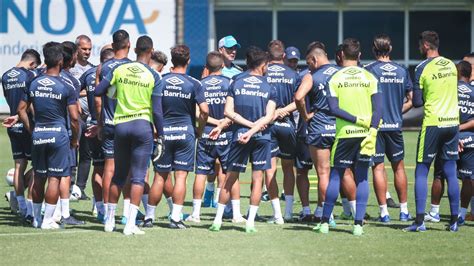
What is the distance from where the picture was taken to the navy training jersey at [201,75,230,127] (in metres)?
14.7

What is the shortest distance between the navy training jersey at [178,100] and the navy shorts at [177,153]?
0.08 metres

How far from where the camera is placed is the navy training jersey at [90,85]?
14.7 meters

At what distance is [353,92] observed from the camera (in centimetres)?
1280

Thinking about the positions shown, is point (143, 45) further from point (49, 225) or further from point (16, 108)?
point (16, 108)

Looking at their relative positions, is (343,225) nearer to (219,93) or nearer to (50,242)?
(219,93)

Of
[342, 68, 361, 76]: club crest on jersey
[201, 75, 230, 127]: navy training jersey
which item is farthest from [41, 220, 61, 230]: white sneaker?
[342, 68, 361, 76]: club crest on jersey

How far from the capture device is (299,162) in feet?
49.0

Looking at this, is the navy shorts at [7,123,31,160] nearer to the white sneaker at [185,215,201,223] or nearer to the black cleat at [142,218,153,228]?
the black cleat at [142,218,153,228]

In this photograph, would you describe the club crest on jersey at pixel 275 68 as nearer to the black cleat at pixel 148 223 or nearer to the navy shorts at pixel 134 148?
the navy shorts at pixel 134 148

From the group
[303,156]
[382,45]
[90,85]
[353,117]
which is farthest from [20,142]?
[382,45]

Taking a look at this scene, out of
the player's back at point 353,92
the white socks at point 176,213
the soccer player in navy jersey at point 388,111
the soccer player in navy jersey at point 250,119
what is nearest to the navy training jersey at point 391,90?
the soccer player in navy jersey at point 388,111

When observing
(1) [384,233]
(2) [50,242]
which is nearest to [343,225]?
(1) [384,233]

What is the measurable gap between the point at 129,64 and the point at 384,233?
3487 mm

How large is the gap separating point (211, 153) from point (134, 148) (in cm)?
191
